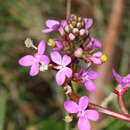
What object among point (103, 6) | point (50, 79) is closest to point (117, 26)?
point (103, 6)

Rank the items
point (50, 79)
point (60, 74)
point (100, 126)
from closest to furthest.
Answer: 1. point (60, 74)
2. point (100, 126)
3. point (50, 79)

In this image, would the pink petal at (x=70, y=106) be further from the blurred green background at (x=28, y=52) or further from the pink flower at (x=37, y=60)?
the blurred green background at (x=28, y=52)

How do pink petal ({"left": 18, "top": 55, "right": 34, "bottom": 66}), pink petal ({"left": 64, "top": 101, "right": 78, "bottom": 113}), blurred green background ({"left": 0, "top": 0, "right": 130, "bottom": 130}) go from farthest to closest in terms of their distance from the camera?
blurred green background ({"left": 0, "top": 0, "right": 130, "bottom": 130}) → pink petal ({"left": 18, "top": 55, "right": 34, "bottom": 66}) → pink petal ({"left": 64, "top": 101, "right": 78, "bottom": 113})

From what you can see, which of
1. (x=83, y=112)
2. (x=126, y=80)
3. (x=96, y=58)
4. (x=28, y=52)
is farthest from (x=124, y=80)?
(x=28, y=52)

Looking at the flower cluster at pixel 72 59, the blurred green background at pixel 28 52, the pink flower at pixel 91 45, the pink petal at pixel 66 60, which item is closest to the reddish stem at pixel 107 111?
the flower cluster at pixel 72 59

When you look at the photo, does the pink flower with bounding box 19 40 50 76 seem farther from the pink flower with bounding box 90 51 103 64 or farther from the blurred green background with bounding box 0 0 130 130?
the blurred green background with bounding box 0 0 130 130

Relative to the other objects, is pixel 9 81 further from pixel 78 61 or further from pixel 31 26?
pixel 78 61

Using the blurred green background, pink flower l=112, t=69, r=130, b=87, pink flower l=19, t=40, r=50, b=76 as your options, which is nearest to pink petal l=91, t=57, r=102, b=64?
pink flower l=112, t=69, r=130, b=87
